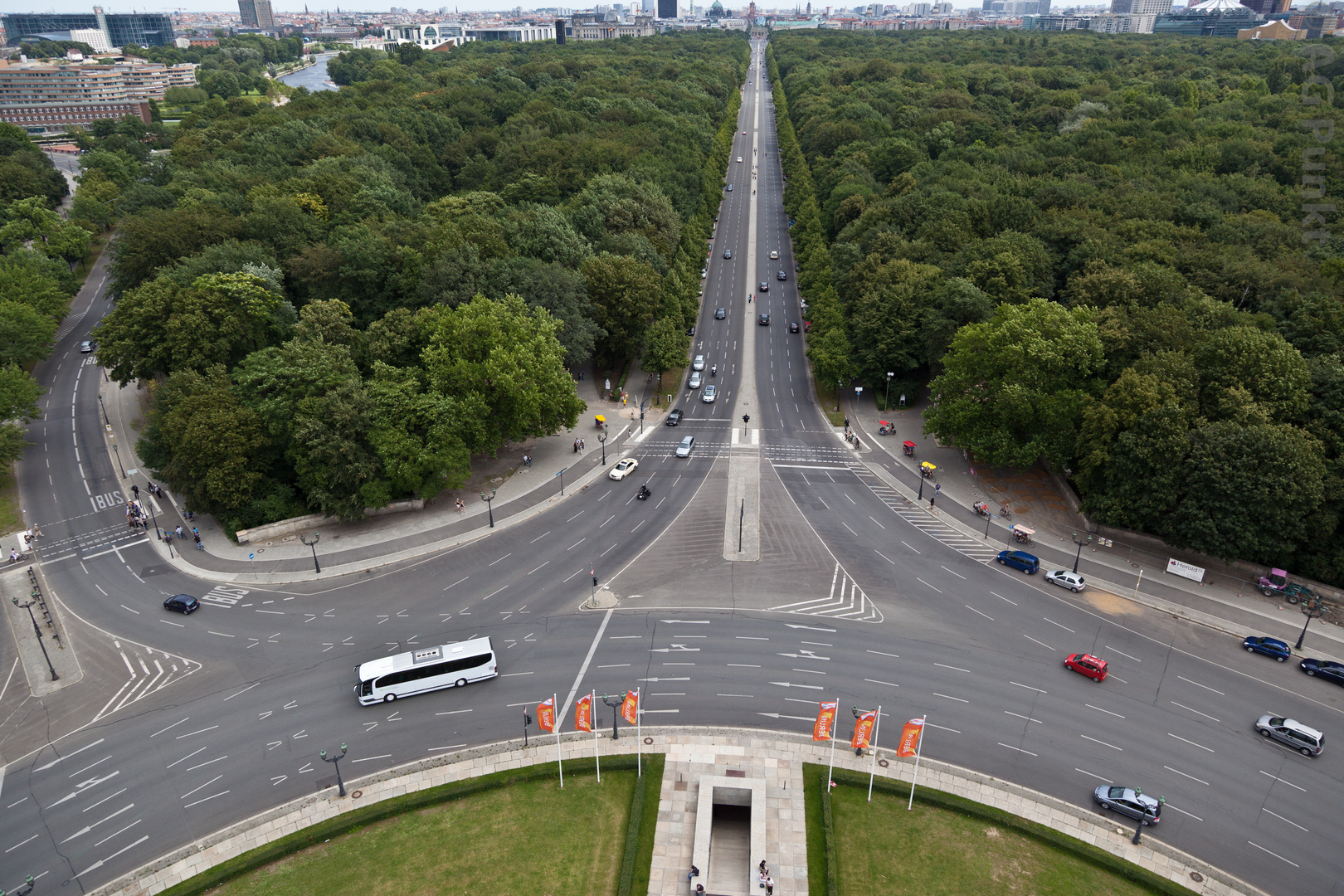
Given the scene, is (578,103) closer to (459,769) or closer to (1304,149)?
(1304,149)

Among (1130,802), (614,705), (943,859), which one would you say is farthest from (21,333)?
(1130,802)

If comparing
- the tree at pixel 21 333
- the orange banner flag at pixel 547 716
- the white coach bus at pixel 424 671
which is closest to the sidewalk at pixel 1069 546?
the orange banner flag at pixel 547 716

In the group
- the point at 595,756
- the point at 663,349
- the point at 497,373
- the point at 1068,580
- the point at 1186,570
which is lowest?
the point at 595,756

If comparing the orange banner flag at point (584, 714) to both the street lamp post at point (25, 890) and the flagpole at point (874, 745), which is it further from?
the street lamp post at point (25, 890)

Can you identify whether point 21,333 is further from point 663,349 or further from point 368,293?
point 663,349

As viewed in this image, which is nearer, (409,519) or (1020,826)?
(1020,826)

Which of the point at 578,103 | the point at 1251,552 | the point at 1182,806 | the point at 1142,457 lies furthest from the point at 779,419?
the point at 578,103
